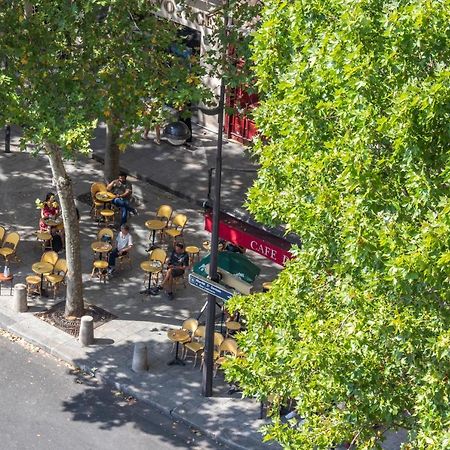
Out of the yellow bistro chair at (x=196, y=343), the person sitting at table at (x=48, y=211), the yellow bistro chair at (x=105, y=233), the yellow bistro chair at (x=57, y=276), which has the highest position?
the person sitting at table at (x=48, y=211)

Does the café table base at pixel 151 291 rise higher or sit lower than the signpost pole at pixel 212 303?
lower

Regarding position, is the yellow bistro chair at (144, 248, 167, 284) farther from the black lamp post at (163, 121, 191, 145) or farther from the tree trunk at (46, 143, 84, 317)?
the black lamp post at (163, 121, 191, 145)

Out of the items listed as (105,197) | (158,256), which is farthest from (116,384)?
(105,197)

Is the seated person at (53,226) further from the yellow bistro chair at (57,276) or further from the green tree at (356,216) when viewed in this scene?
the green tree at (356,216)

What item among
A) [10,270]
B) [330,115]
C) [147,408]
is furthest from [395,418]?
[10,270]

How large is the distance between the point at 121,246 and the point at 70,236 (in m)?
2.33

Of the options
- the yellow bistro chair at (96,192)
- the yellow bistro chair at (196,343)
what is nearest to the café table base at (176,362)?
the yellow bistro chair at (196,343)

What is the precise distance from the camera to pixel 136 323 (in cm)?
2341

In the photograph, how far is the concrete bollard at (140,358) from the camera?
21625 mm

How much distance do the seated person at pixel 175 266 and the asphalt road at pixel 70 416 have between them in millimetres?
3263

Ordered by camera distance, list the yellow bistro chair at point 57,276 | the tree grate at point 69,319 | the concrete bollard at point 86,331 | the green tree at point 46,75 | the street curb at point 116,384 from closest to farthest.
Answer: the green tree at point 46,75 → the street curb at point 116,384 → the concrete bollard at point 86,331 → the tree grate at point 69,319 → the yellow bistro chair at point 57,276

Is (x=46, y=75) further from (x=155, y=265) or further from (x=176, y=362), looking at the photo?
(x=176, y=362)

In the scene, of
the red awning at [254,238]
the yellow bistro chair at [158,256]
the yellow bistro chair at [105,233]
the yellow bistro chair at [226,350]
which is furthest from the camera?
the yellow bistro chair at [105,233]

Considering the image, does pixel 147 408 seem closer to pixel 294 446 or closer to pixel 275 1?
pixel 294 446
